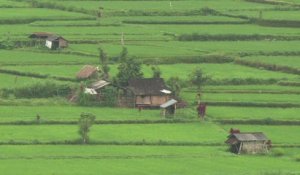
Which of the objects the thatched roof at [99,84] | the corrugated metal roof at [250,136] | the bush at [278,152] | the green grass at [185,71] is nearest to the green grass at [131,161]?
the bush at [278,152]

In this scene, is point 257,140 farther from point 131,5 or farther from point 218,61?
point 131,5

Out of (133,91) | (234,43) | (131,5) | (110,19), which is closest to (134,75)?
(133,91)

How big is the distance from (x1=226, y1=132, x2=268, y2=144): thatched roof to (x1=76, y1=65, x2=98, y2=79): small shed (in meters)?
11.4

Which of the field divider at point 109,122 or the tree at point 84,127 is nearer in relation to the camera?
the tree at point 84,127

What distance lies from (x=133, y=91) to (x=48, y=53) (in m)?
11.4

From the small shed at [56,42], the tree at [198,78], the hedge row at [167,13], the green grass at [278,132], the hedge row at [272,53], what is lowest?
the green grass at [278,132]

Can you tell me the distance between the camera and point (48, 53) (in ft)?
185

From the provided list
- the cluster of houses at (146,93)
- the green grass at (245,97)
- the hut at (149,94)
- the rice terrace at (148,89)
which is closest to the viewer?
the rice terrace at (148,89)

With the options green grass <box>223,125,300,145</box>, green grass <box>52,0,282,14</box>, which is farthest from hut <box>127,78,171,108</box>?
green grass <box>52,0,282,14</box>

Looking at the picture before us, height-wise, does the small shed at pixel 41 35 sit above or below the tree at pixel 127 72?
above

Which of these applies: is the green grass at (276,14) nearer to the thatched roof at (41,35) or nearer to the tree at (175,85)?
the thatched roof at (41,35)

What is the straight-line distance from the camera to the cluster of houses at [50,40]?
56.9 meters

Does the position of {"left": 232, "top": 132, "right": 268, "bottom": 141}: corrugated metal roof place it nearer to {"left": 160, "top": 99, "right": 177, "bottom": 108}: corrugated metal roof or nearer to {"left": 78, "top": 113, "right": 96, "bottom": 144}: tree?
{"left": 160, "top": 99, "right": 177, "bottom": 108}: corrugated metal roof

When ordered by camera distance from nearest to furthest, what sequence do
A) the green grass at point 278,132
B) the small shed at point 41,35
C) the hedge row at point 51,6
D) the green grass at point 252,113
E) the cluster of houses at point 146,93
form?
the green grass at point 278,132 → the green grass at point 252,113 → the cluster of houses at point 146,93 → the small shed at point 41,35 → the hedge row at point 51,6
